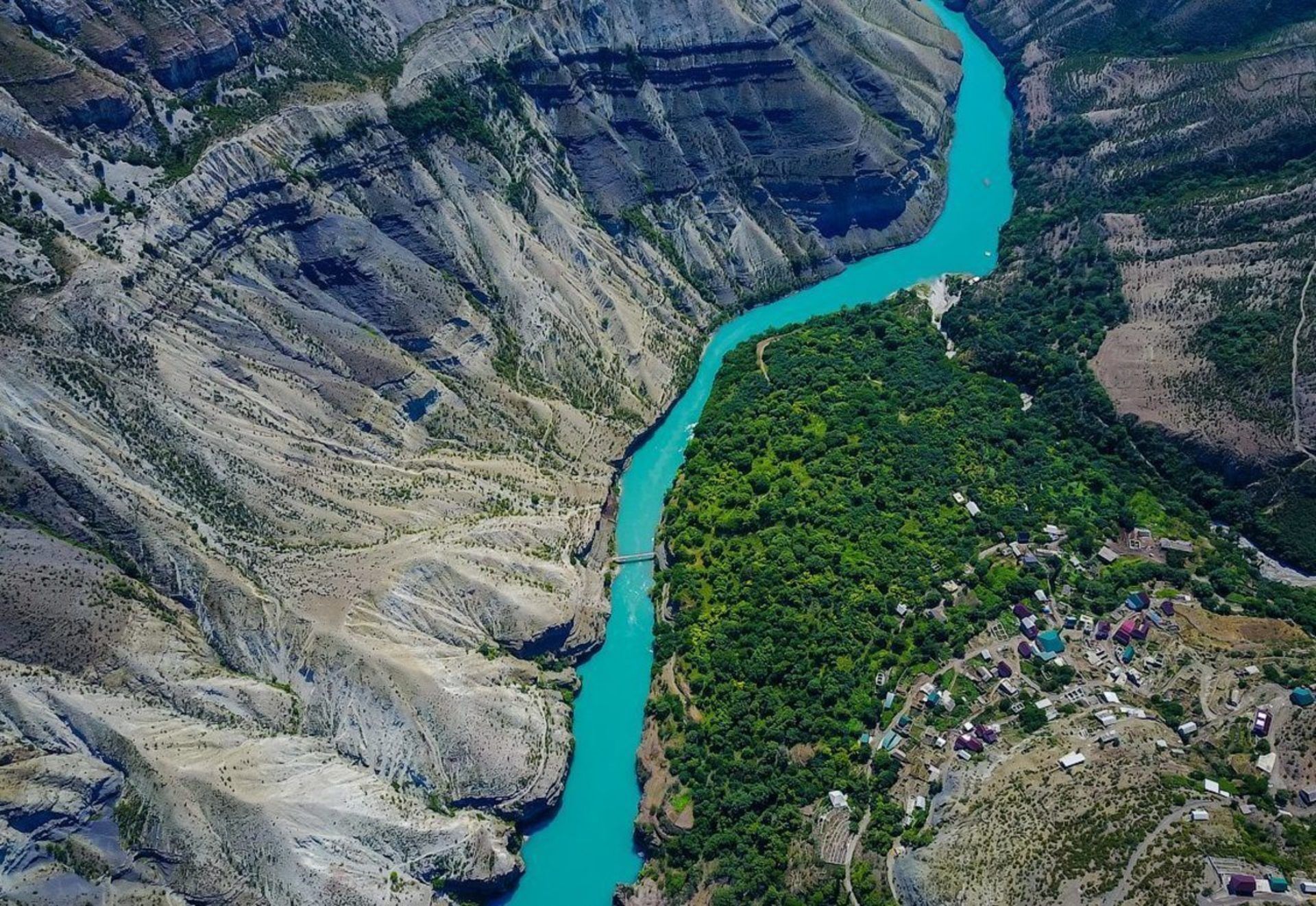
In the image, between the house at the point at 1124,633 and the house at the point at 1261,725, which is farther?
the house at the point at 1124,633

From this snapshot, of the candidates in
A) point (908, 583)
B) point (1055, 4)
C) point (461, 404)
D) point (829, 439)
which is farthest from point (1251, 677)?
point (1055, 4)

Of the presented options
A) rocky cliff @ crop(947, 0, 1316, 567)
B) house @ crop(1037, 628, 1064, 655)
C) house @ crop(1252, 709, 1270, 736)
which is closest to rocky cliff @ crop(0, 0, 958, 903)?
house @ crop(1037, 628, 1064, 655)

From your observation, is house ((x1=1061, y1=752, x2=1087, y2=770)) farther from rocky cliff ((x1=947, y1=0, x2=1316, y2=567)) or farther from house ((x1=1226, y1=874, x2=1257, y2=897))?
rocky cliff ((x1=947, y1=0, x2=1316, y2=567))

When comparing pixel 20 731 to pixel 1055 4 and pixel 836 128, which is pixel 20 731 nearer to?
pixel 836 128

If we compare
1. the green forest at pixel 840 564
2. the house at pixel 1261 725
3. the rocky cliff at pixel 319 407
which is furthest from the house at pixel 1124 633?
the rocky cliff at pixel 319 407

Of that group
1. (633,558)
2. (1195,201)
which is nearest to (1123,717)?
(633,558)

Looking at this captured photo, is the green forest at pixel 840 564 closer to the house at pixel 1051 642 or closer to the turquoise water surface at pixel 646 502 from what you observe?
the turquoise water surface at pixel 646 502
